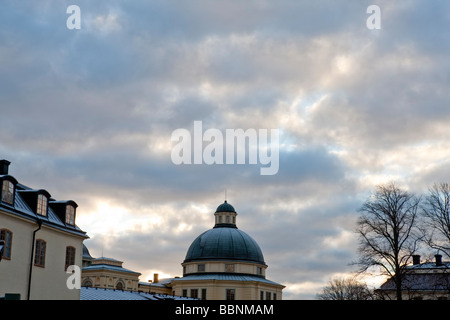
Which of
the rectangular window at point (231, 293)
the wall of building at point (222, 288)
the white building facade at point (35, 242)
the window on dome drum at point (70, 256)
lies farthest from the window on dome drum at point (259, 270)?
the window on dome drum at point (70, 256)

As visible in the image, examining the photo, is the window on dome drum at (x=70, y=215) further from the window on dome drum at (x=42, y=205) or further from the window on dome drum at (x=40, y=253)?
the window on dome drum at (x=40, y=253)

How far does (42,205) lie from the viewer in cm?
4172

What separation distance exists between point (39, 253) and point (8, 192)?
5.55 m

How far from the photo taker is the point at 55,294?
42281mm

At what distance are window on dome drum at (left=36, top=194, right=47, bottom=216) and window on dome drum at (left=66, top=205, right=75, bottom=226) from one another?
304 cm

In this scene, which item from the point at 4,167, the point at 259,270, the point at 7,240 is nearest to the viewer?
the point at 7,240

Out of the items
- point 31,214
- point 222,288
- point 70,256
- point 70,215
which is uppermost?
point 70,215

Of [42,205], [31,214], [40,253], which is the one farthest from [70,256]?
[31,214]

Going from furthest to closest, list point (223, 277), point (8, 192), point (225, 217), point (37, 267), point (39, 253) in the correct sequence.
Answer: point (225, 217) → point (223, 277) → point (39, 253) → point (37, 267) → point (8, 192)

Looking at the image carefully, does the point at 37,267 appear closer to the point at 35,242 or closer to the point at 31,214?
the point at 35,242

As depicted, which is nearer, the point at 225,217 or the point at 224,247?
the point at 224,247

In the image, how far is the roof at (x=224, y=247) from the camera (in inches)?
Answer: 4281

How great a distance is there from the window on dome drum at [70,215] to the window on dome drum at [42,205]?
9.98 feet
